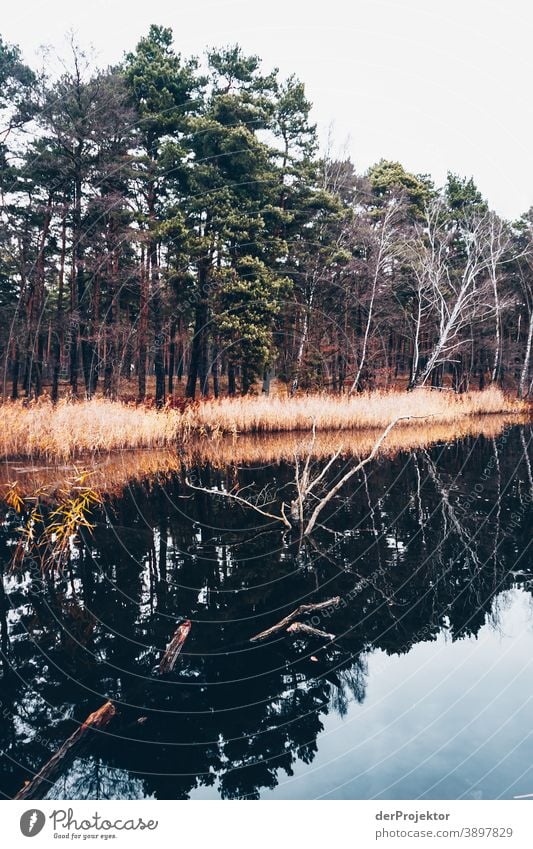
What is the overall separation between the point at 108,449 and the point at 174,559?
30.5ft

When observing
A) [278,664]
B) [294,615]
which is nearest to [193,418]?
[294,615]

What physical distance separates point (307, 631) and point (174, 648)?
5.20 feet

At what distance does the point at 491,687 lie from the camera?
222 inches

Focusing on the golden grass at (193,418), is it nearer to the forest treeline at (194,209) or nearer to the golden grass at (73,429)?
the golden grass at (73,429)

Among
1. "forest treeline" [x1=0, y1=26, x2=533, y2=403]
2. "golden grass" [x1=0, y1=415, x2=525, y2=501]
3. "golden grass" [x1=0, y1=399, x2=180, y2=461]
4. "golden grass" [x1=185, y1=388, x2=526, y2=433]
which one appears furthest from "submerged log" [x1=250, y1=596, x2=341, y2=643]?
"forest treeline" [x1=0, y1=26, x2=533, y2=403]

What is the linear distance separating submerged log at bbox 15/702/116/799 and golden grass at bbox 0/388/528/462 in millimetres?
8331

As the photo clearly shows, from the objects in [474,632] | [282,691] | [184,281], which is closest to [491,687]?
[474,632]

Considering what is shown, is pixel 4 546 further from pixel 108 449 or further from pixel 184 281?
pixel 184 281

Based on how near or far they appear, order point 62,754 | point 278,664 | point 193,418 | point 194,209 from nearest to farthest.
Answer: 1. point 62,754
2. point 278,664
3. point 193,418
4. point 194,209

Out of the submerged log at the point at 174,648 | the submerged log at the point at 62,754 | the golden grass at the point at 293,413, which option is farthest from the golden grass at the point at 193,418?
the submerged log at the point at 62,754

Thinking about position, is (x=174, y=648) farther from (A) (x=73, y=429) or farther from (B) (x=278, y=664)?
(A) (x=73, y=429)

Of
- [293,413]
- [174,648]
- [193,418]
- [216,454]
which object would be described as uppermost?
[293,413]

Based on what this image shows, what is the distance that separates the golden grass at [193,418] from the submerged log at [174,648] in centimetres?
677

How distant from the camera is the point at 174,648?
590 cm
